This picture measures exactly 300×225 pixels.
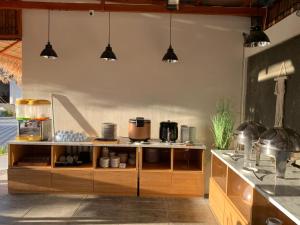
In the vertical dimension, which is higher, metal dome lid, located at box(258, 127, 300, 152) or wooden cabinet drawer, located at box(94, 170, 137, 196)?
metal dome lid, located at box(258, 127, 300, 152)

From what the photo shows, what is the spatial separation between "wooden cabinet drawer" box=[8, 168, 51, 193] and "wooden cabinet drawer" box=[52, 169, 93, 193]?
0.10 meters

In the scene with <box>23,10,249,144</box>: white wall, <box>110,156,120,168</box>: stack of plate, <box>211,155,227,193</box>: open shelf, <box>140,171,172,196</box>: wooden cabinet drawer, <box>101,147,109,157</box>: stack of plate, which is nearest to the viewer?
<box>211,155,227,193</box>: open shelf

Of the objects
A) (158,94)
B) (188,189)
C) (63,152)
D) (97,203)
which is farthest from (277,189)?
(63,152)

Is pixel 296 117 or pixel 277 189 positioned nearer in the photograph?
pixel 277 189

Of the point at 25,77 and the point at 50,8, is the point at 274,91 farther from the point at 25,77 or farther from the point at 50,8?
the point at 25,77

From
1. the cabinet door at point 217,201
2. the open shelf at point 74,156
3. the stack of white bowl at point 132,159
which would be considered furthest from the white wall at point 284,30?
the open shelf at point 74,156

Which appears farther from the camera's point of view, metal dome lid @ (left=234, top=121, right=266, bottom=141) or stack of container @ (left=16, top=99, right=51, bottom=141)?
stack of container @ (left=16, top=99, right=51, bottom=141)

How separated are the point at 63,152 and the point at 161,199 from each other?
1541 mm

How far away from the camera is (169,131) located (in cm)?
381

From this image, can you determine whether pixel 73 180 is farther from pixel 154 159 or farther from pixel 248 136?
pixel 248 136

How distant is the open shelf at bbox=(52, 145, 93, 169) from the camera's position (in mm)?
3761

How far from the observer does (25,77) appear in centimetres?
419

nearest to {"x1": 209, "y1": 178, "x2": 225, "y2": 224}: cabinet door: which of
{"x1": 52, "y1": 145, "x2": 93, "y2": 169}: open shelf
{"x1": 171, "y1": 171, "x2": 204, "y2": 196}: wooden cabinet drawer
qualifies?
{"x1": 171, "y1": 171, "x2": 204, "y2": 196}: wooden cabinet drawer

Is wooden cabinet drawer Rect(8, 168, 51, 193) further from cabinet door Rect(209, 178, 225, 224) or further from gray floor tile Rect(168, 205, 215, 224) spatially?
cabinet door Rect(209, 178, 225, 224)
